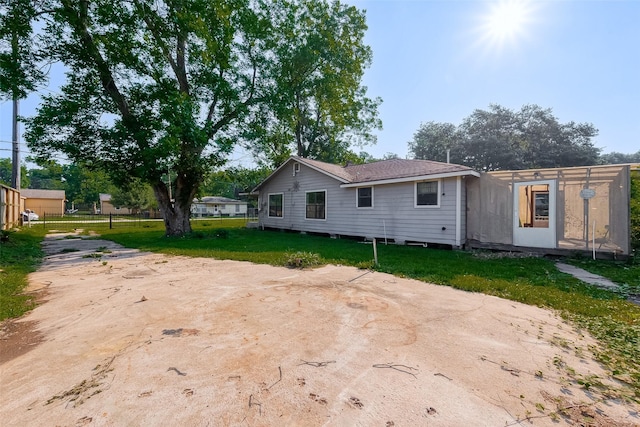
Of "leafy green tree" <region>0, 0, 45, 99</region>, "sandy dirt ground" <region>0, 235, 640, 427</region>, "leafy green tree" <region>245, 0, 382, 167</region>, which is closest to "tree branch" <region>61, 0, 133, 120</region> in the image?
"leafy green tree" <region>0, 0, 45, 99</region>

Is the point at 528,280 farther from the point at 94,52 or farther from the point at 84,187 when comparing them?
the point at 84,187

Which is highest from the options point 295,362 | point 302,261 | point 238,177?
point 238,177

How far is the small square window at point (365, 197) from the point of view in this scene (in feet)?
37.7

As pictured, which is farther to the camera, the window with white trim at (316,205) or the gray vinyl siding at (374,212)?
the window with white trim at (316,205)

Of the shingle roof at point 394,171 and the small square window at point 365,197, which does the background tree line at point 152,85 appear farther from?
the small square window at point 365,197

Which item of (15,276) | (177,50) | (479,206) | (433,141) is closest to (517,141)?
(433,141)

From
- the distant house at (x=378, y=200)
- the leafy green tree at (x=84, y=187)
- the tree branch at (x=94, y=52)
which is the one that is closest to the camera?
the distant house at (x=378, y=200)

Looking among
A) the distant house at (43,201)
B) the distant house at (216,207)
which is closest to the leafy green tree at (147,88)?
the distant house at (216,207)

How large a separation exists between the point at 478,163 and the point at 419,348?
110ft

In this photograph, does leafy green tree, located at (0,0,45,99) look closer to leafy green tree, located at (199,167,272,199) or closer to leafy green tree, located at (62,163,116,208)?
leafy green tree, located at (199,167,272,199)

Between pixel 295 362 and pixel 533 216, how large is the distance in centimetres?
977

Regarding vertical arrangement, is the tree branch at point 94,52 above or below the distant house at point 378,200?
above

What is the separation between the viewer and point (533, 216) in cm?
892

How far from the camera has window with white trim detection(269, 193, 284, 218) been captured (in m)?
16.1
